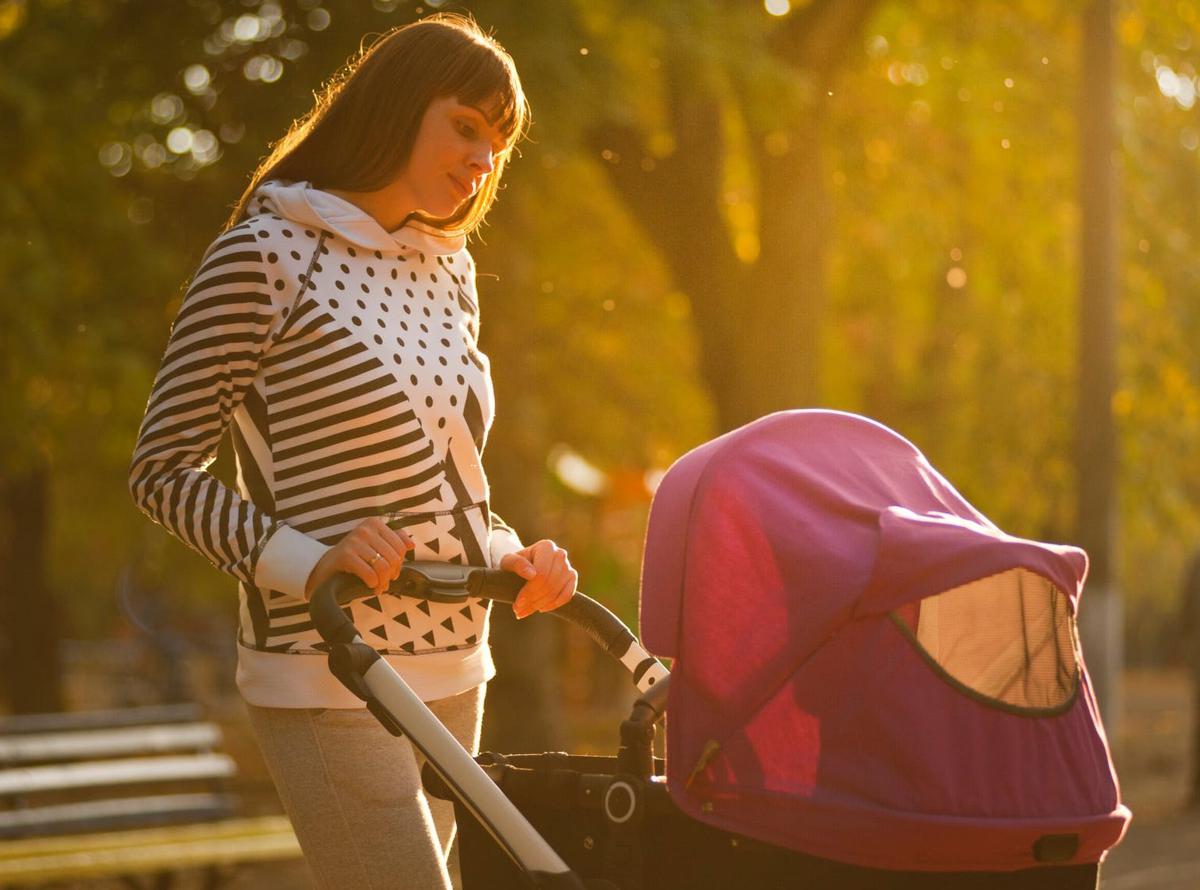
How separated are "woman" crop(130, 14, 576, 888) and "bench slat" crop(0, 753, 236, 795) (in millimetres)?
5698

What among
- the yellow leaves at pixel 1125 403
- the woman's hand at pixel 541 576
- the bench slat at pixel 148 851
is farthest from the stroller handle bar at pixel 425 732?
the yellow leaves at pixel 1125 403

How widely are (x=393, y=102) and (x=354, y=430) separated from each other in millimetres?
518

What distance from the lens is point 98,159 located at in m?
11.7

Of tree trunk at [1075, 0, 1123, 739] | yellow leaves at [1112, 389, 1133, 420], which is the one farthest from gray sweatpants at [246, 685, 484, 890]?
yellow leaves at [1112, 389, 1133, 420]

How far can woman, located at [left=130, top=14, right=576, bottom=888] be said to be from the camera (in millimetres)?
2818

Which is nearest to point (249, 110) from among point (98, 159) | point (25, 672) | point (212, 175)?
point (212, 175)

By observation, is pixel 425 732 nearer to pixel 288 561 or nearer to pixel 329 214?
pixel 288 561

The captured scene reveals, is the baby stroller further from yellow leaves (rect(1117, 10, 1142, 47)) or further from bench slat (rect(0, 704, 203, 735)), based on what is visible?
yellow leaves (rect(1117, 10, 1142, 47))

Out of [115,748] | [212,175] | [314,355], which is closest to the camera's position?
[314,355]

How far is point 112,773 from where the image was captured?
29.2 feet

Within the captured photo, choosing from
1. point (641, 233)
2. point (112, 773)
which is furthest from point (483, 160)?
point (641, 233)

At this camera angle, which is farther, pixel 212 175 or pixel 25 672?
pixel 25 672

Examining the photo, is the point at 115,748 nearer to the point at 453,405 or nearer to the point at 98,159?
the point at 98,159

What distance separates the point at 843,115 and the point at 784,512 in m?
11.4
